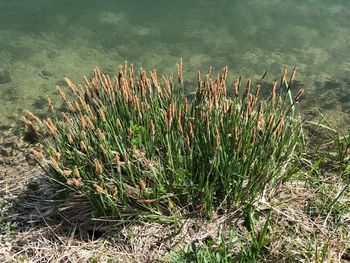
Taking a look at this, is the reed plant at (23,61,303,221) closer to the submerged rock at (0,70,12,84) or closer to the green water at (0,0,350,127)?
the green water at (0,0,350,127)

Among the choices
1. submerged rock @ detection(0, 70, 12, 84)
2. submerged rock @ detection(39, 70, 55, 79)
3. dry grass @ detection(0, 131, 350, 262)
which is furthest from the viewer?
submerged rock @ detection(39, 70, 55, 79)

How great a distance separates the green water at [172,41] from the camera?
19.2ft

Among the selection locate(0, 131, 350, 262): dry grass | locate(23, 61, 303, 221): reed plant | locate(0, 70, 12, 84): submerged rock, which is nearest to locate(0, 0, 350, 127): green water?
locate(0, 70, 12, 84): submerged rock

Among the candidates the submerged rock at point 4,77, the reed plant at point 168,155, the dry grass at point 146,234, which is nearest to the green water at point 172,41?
the submerged rock at point 4,77

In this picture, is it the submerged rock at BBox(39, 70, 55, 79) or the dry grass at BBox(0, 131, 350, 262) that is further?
the submerged rock at BBox(39, 70, 55, 79)

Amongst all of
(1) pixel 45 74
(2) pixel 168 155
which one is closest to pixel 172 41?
(1) pixel 45 74

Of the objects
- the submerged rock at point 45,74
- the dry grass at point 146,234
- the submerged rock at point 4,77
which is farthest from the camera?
the submerged rock at point 45,74

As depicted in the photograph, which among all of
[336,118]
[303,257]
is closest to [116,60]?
[336,118]

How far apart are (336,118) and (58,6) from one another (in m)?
5.26

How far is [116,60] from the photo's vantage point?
20.8 feet

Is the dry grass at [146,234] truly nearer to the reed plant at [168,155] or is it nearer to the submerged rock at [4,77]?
the reed plant at [168,155]

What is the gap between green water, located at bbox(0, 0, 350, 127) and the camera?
5863 mm

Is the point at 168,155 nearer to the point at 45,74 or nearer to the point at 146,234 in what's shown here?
the point at 146,234

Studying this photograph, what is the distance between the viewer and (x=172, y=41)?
6.90 m
